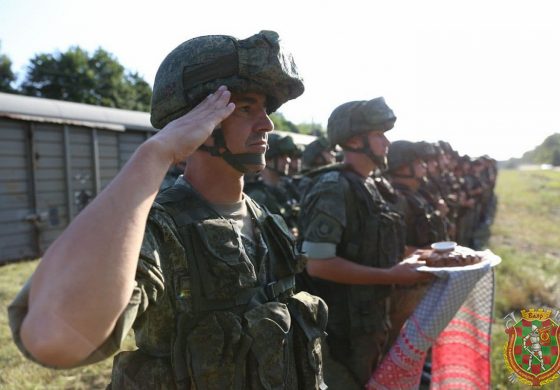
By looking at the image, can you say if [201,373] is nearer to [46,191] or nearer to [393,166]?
[393,166]

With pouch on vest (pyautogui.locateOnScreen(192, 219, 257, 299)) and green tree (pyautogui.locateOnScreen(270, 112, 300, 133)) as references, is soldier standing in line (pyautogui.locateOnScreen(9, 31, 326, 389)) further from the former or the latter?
green tree (pyautogui.locateOnScreen(270, 112, 300, 133))

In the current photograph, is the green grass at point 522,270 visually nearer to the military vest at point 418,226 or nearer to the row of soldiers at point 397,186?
the row of soldiers at point 397,186

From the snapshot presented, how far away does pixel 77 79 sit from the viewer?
1355 inches

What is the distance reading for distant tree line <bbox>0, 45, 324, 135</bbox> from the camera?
32594 millimetres

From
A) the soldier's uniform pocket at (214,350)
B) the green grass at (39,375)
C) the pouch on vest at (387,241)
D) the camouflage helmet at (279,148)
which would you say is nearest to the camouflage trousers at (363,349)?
the pouch on vest at (387,241)

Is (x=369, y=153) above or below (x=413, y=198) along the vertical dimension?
above

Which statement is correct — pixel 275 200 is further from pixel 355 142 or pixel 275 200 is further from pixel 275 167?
pixel 355 142

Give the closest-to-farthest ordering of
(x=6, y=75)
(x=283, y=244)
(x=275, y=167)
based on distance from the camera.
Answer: (x=283, y=244), (x=275, y=167), (x=6, y=75)

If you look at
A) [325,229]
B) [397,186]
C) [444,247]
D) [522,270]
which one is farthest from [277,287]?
[522,270]

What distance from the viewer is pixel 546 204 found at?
23.6 meters

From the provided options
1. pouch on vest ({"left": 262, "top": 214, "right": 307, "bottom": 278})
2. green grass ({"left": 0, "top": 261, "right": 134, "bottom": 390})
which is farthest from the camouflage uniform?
green grass ({"left": 0, "top": 261, "right": 134, "bottom": 390})

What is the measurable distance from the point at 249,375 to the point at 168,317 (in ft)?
1.16

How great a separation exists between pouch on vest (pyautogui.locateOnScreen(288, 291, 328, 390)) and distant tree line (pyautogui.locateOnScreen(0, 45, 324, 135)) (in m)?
28.0

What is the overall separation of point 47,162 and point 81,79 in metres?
30.1
